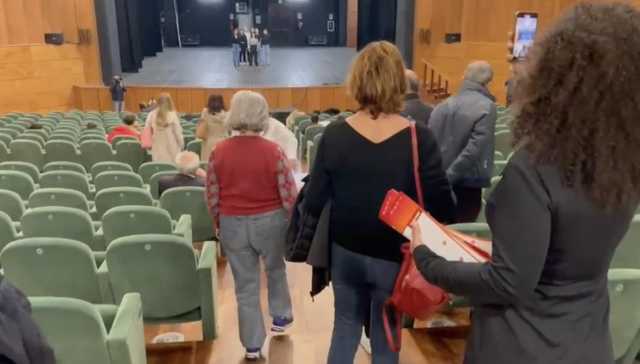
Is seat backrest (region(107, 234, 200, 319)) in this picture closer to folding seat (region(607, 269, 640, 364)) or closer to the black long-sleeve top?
the black long-sleeve top

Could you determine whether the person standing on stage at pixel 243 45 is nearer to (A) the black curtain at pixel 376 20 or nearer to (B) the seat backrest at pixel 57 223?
(A) the black curtain at pixel 376 20

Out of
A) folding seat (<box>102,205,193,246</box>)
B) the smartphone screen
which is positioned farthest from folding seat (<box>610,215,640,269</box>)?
the smartphone screen

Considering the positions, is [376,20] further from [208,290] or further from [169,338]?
[208,290]

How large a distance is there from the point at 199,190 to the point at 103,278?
4.47 ft

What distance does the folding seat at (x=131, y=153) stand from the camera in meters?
6.38

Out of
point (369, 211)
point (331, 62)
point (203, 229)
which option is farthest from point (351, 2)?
point (369, 211)

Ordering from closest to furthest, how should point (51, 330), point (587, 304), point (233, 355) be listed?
point (587, 304) → point (51, 330) → point (233, 355)

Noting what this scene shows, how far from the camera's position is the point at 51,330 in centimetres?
177

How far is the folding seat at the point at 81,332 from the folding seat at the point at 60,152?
471cm

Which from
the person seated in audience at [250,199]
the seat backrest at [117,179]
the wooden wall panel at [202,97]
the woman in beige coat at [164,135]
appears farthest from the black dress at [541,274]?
the wooden wall panel at [202,97]

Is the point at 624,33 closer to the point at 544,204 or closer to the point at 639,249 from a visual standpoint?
the point at 544,204

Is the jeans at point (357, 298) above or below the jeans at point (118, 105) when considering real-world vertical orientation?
above

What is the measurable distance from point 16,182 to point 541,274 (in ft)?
14.3

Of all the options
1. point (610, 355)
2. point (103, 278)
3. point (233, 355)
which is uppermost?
point (610, 355)
